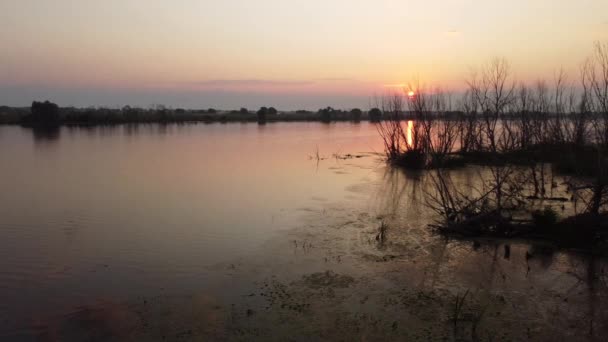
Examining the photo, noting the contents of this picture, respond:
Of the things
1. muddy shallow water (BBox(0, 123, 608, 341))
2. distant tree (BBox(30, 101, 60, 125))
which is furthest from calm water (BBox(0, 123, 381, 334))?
distant tree (BBox(30, 101, 60, 125))

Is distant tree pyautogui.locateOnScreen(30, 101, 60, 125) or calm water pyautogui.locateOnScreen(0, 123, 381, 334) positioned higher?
distant tree pyautogui.locateOnScreen(30, 101, 60, 125)

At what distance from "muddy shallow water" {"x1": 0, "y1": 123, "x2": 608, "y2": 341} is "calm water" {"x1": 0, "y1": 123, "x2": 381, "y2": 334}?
43 millimetres

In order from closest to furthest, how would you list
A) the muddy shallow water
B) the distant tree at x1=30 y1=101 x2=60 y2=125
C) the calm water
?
the muddy shallow water → the calm water → the distant tree at x1=30 y1=101 x2=60 y2=125

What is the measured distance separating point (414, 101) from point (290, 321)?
502 inches

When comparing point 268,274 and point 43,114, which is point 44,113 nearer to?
point 43,114

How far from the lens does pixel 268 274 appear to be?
20.7 ft

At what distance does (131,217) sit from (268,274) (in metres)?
4.59

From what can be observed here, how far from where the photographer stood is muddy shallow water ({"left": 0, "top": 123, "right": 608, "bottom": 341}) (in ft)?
15.2

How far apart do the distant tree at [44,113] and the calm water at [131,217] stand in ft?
108

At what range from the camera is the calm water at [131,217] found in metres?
6.07

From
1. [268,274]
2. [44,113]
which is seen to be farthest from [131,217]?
[44,113]

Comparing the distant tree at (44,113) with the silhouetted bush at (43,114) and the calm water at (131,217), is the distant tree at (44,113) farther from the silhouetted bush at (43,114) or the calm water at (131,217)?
the calm water at (131,217)

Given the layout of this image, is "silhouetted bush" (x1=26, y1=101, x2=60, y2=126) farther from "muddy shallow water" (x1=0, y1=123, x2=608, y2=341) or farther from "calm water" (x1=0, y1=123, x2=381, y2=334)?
"muddy shallow water" (x1=0, y1=123, x2=608, y2=341)

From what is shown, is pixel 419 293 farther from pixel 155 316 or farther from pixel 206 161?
pixel 206 161
